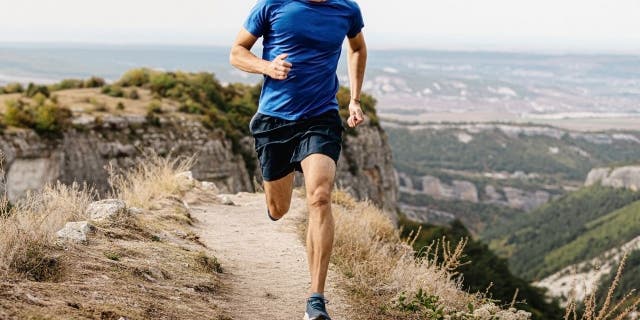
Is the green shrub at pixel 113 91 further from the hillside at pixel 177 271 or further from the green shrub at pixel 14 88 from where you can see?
the hillside at pixel 177 271

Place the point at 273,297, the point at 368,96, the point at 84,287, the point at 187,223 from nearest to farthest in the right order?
the point at 84,287
the point at 273,297
the point at 187,223
the point at 368,96

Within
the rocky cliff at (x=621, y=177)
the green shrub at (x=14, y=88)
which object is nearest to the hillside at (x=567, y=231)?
the rocky cliff at (x=621, y=177)

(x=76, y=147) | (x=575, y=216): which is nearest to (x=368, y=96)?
(x=76, y=147)

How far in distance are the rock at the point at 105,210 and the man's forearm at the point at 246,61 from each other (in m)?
2.48

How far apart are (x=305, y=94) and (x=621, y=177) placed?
169m

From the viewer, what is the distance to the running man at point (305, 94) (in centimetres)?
502

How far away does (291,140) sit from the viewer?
5.33 metres

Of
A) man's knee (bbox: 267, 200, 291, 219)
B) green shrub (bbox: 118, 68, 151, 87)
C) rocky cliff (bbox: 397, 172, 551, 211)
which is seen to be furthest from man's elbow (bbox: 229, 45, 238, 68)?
rocky cliff (bbox: 397, 172, 551, 211)

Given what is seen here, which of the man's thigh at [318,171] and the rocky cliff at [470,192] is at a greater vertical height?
the man's thigh at [318,171]

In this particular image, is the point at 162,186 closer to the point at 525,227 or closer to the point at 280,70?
the point at 280,70

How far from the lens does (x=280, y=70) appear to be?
16.3 ft

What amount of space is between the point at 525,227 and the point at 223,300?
15201cm

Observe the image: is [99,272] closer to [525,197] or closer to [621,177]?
[621,177]

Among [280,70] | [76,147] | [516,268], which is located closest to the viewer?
[280,70]
